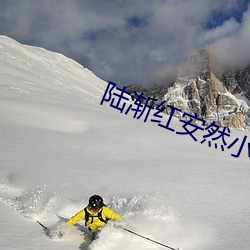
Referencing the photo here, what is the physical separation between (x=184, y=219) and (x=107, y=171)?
3.28 metres

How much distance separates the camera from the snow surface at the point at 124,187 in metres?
5.12

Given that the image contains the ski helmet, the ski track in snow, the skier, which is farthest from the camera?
Answer: the skier

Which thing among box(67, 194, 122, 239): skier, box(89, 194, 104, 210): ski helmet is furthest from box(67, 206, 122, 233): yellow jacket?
box(89, 194, 104, 210): ski helmet

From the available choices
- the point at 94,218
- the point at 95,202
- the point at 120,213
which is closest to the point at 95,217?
the point at 94,218

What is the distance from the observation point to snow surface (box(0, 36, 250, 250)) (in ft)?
16.8

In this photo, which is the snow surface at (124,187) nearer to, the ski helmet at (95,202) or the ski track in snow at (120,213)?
the ski track in snow at (120,213)

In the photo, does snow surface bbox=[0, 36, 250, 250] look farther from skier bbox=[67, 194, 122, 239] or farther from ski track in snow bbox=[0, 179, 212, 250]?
skier bbox=[67, 194, 122, 239]

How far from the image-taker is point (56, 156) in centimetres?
947

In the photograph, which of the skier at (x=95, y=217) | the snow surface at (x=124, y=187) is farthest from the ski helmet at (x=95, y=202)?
the snow surface at (x=124, y=187)

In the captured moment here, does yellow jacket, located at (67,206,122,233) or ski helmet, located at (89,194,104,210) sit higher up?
ski helmet, located at (89,194,104,210)

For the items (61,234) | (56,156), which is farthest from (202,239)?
(56,156)

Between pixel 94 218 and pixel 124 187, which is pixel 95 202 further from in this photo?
pixel 124 187

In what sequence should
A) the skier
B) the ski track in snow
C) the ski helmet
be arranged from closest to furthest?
the ski track in snow
the ski helmet
the skier

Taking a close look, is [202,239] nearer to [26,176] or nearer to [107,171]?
[107,171]
